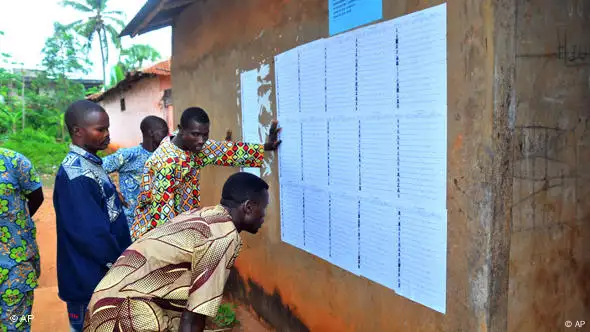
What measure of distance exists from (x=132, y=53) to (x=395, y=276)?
27.0 m

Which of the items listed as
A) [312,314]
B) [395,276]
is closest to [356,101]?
[395,276]

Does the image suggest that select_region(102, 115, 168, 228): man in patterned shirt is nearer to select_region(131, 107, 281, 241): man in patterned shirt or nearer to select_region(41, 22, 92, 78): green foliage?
select_region(131, 107, 281, 241): man in patterned shirt

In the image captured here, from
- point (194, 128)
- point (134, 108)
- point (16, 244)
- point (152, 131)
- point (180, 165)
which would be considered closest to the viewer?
point (16, 244)

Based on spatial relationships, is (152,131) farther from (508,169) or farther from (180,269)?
(508,169)

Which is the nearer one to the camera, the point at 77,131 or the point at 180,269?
the point at 180,269

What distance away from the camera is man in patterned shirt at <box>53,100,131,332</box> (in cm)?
224

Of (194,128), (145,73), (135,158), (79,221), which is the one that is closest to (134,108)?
(145,73)

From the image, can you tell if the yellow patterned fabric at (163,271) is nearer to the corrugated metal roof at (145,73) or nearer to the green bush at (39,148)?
the corrugated metal roof at (145,73)

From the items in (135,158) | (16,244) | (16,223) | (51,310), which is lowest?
(51,310)

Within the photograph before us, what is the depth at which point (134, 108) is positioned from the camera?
1498 cm

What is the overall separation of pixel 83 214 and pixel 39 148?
58.7ft

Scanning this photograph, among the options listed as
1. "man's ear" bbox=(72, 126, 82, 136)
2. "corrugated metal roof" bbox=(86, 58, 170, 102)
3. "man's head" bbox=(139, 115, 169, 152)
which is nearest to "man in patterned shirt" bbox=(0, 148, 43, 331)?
"man's ear" bbox=(72, 126, 82, 136)

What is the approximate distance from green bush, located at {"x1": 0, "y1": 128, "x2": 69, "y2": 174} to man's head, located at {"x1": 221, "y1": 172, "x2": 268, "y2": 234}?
52.0ft

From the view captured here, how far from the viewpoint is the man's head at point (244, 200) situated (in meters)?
1.82
